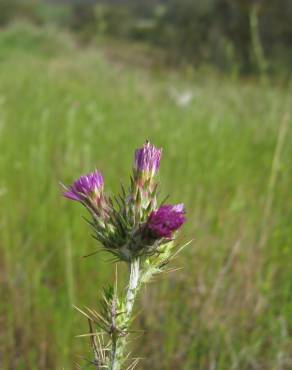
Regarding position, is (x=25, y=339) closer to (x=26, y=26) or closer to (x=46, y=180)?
(x=46, y=180)

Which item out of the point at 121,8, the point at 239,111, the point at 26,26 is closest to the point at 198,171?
the point at 239,111

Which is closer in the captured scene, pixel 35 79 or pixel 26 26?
pixel 35 79

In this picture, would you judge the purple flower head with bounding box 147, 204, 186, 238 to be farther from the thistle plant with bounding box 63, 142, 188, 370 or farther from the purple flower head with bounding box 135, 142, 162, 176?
the purple flower head with bounding box 135, 142, 162, 176

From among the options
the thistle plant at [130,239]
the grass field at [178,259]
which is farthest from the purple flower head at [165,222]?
the grass field at [178,259]

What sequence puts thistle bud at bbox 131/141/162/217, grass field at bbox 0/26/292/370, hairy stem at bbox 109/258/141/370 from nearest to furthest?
hairy stem at bbox 109/258/141/370 < thistle bud at bbox 131/141/162/217 < grass field at bbox 0/26/292/370

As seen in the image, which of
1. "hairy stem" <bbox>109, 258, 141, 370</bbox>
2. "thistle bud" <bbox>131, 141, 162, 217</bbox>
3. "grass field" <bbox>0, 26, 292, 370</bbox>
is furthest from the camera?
"grass field" <bbox>0, 26, 292, 370</bbox>

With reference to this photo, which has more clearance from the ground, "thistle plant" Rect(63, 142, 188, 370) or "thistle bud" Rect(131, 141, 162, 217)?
"thistle bud" Rect(131, 141, 162, 217)

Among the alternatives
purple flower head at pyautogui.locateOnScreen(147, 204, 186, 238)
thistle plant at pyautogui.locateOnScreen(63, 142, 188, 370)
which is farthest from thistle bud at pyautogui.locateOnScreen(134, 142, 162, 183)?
purple flower head at pyautogui.locateOnScreen(147, 204, 186, 238)

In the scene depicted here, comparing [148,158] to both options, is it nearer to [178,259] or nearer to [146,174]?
[146,174]
